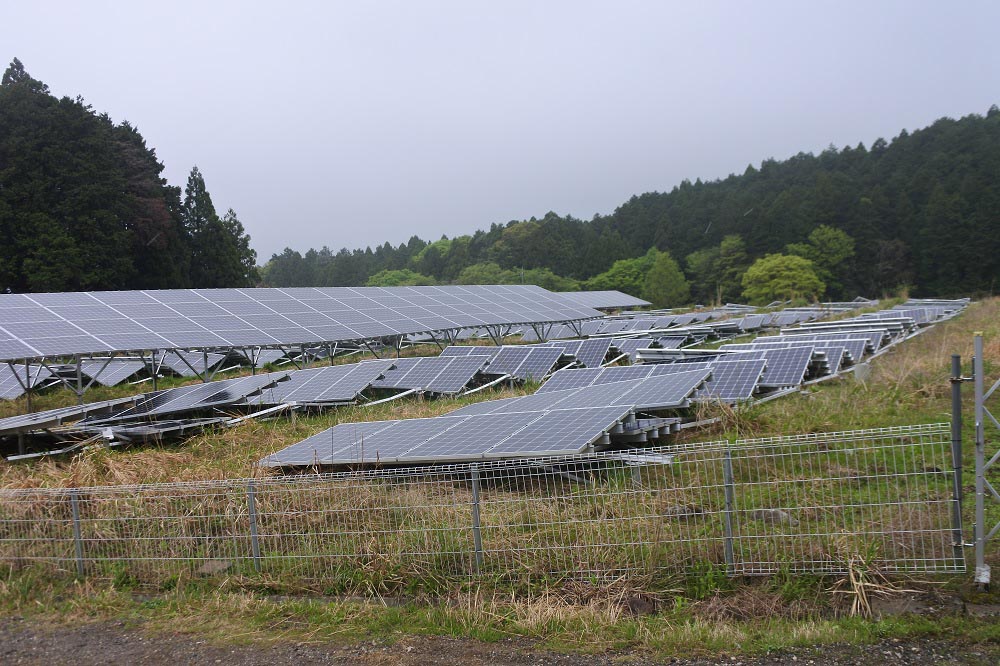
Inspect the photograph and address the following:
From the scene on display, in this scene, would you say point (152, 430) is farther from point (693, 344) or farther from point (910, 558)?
point (693, 344)

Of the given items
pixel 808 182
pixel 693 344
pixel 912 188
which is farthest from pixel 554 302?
pixel 808 182

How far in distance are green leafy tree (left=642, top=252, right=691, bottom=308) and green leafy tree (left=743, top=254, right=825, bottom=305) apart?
341 inches

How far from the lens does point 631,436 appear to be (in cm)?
912

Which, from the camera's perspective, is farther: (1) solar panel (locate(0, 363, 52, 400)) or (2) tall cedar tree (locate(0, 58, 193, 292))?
(2) tall cedar tree (locate(0, 58, 193, 292))

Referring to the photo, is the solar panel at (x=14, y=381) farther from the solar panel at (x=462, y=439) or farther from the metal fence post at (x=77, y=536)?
the metal fence post at (x=77, y=536)

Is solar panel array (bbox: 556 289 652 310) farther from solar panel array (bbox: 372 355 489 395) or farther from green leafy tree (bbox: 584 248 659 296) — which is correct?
solar panel array (bbox: 372 355 489 395)

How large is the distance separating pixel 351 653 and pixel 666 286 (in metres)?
75.7

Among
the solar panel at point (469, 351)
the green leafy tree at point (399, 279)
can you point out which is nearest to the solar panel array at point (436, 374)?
the solar panel at point (469, 351)

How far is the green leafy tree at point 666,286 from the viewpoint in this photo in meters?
77.2

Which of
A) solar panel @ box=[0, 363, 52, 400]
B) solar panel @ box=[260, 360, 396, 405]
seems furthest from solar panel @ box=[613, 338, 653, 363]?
solar panel @ box=[0, 363, 52, 400]

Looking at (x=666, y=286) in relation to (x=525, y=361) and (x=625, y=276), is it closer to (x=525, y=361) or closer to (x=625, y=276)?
(x=625, y=276)

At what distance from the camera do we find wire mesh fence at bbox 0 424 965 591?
5520 millimetres

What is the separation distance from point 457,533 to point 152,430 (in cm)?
809

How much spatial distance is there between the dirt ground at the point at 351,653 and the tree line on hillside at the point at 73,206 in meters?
40.1
